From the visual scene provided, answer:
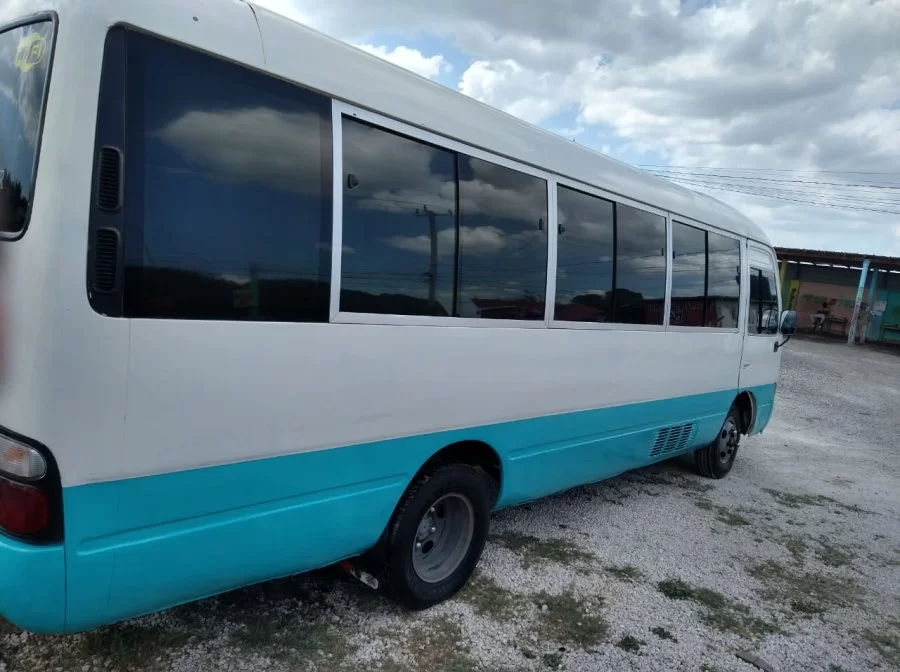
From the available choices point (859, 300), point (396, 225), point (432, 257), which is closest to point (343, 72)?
point (396, 225)

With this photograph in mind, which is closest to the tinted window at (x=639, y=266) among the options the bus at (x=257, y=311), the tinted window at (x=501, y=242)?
the bus at (x=257, y=311)

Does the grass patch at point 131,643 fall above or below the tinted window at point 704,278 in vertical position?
below

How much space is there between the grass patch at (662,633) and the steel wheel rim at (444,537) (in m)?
1.10

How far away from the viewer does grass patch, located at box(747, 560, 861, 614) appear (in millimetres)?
4133

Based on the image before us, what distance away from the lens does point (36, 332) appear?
1.98 meters

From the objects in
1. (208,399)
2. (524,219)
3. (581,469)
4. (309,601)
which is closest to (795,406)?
(581,469)

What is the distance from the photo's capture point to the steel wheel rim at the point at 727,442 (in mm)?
6582

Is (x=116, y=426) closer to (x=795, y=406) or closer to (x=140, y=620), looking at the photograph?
(x=140, y=620)

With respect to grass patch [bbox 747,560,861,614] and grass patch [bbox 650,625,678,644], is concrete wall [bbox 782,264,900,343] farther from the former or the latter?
grass patch [bbox 650,625,678,644]

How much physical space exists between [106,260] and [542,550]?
3.30 meters

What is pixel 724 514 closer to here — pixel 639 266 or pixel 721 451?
pixel 721 451

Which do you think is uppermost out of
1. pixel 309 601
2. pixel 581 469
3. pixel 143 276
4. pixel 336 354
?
pixel 143 276

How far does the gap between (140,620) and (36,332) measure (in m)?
1.71

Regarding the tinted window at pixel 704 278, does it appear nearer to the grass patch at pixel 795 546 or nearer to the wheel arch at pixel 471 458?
the grass patch at pixel 795 546
